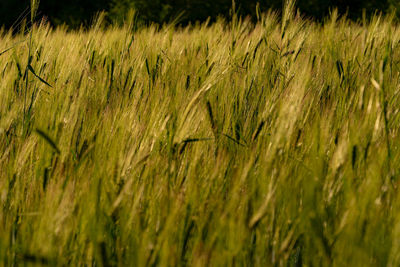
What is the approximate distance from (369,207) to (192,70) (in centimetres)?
100

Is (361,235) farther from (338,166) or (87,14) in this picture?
(87,14)

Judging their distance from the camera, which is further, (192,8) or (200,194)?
(192,8)

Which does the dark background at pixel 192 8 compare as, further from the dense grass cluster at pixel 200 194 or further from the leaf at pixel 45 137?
the leaf at pixel 45 137

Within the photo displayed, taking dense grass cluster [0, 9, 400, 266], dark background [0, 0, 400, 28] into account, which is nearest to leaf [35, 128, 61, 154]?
dense grass cluster [0, 9, 400, 266]

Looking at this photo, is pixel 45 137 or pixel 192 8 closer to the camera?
pixel 45 137

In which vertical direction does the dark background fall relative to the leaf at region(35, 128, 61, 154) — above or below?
above

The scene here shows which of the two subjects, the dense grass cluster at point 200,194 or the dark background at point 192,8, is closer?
the dense grass cluster at point 200,194

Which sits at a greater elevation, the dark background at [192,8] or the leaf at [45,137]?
the dark background at [192,8]

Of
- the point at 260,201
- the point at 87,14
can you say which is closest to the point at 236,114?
the point at 260,201

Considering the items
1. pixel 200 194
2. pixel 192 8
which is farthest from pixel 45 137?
pixel 192 8

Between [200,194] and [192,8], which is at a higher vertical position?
[192,8]

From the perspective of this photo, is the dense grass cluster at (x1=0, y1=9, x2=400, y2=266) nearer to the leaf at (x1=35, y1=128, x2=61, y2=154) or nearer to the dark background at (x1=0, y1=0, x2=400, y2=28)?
the leaf at (x1=35, y1=128, x2=61, y2=154)

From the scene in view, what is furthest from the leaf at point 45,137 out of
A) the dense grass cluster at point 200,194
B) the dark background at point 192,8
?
the dark background at point 192,8

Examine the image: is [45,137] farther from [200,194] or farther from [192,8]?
[192,8]
